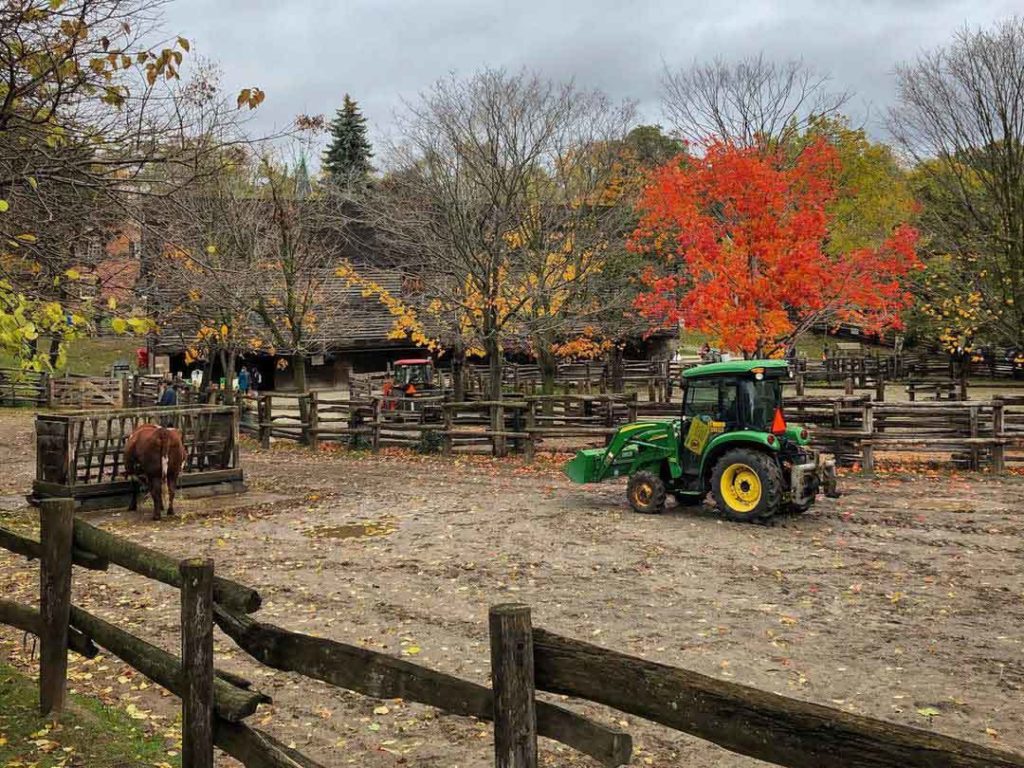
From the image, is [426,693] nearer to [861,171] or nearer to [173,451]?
[173,451]

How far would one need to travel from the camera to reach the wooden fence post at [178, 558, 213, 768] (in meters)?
4.32

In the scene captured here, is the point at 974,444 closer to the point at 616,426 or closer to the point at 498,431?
the point at 616,426

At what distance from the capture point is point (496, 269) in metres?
21.0

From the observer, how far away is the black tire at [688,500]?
14.2 meters

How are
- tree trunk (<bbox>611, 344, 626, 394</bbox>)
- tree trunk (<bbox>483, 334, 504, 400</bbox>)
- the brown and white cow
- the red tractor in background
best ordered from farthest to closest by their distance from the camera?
tree trunk (<bbox>611, 344, 626, 394</bbox>) → the red tractor in background → tree trunk (<bbox>483, 334, 504, 400</bbox>) → the brown and white cow

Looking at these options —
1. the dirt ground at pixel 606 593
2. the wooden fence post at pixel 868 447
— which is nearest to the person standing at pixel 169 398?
the dirt ground at pixel 606 593

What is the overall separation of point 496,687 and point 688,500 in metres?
11.6

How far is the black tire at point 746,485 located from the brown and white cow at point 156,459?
821cm

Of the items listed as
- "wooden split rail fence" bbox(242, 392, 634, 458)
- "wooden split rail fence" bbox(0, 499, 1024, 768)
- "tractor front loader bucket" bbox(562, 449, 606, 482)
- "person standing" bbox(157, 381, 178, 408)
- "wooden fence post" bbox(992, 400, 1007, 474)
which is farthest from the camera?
"person standing" bbox(157, 381, 178, 408)

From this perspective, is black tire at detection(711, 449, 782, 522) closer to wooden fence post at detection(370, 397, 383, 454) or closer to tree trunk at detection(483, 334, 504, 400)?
tree trunk at detection(483, 334, 504, 400)

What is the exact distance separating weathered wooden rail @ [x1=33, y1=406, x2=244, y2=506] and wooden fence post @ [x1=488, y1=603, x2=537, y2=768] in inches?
488

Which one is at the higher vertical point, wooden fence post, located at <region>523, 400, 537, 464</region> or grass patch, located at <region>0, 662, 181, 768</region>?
wooden fence post, located at <region>523, 400, 537, 464</region>

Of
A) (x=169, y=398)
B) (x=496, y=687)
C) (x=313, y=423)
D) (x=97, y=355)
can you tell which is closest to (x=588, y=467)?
(x=313, y=423)

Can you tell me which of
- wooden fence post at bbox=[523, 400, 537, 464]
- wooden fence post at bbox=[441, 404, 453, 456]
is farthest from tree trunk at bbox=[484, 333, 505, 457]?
wooden fence post at bbox=[441, 404, 453, 456]
